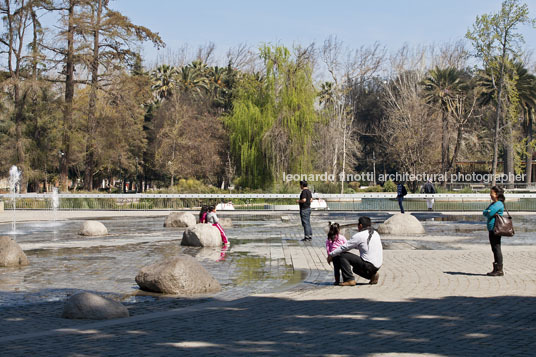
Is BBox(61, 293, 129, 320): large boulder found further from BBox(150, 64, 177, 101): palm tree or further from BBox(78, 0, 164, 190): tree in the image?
BBox(150, 64, 177, 101): palm tree

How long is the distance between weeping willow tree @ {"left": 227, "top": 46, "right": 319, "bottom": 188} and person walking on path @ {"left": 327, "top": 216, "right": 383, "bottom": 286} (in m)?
34.8

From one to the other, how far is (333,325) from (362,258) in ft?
10.9

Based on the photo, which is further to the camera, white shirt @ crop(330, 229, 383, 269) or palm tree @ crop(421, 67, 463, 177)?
palm tree @ crop(421, 67, 463, 177)

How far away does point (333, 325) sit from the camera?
24.8ft

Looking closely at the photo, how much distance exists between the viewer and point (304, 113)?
46.0 metres

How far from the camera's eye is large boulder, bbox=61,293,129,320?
815 cm

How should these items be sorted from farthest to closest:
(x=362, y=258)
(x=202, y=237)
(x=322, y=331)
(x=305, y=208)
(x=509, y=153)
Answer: (x=509, y=153) → (x=305, y=208) → (x=202, y=237) → (x=362, y=258) → (x=322, y=331)

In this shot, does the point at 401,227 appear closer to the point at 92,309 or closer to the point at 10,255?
the point at 10,255

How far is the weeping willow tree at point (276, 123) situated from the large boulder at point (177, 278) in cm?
3524

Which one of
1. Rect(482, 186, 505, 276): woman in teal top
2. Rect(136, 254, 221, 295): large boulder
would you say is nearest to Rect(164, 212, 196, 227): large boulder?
Rect(136, 254, 221, 295): large boulder

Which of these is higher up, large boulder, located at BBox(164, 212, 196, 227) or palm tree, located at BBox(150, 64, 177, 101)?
palm tree, located at BBox(150, 64, 177, 101)

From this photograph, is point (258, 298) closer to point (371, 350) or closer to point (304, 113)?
point (371, 350)

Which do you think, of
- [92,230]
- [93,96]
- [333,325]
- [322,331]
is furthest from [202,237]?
[93,96]

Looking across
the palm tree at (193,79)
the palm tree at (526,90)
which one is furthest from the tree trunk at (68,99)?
the palm tree at (526,90)
